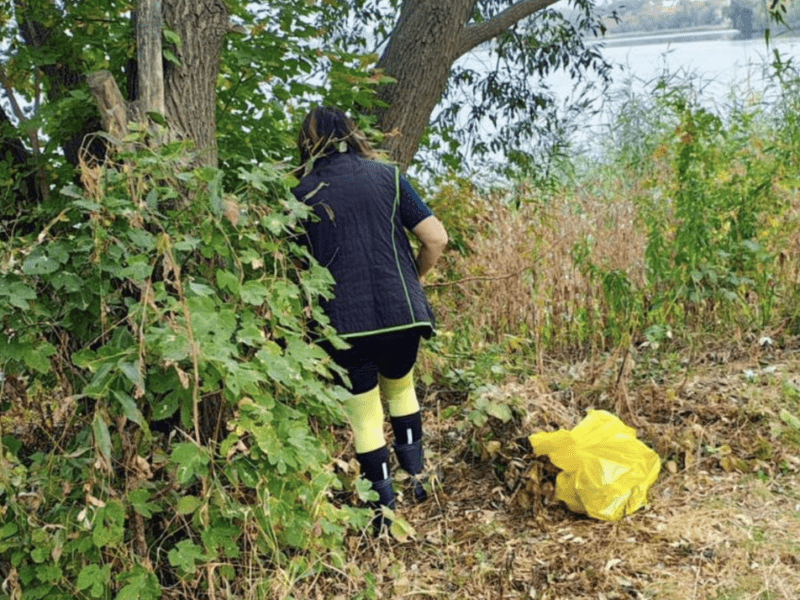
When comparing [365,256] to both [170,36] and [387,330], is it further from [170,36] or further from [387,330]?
[170,36]

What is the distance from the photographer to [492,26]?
5.29 metres

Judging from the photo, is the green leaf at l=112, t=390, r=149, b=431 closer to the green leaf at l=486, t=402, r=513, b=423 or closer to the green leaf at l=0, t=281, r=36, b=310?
the green leaf at l=0, t=281, r=36, b=310

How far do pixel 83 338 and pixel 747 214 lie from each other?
373 cm

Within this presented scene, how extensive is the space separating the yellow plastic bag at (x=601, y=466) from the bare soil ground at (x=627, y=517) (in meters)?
0.06

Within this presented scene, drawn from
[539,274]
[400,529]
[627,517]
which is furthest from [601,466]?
[539,274]

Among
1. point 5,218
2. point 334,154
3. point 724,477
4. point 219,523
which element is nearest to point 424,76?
point 334,154

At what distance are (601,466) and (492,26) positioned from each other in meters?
2.74

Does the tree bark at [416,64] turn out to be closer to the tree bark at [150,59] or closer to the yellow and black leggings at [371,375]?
the yellow and black leggings at [371,375]

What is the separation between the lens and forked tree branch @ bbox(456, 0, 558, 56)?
521 cm

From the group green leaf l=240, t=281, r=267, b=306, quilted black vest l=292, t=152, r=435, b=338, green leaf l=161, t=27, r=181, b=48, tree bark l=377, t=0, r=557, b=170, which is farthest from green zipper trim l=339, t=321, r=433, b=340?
tree bark l=377, t=0, r=557, b=170

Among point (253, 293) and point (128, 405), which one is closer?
point (128, 405)

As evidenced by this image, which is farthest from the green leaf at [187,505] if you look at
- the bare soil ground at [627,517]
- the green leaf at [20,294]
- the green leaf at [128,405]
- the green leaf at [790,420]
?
the green leaf at [790,420]

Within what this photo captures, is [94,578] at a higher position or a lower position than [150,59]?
lower

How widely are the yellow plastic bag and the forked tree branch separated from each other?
2.33m
